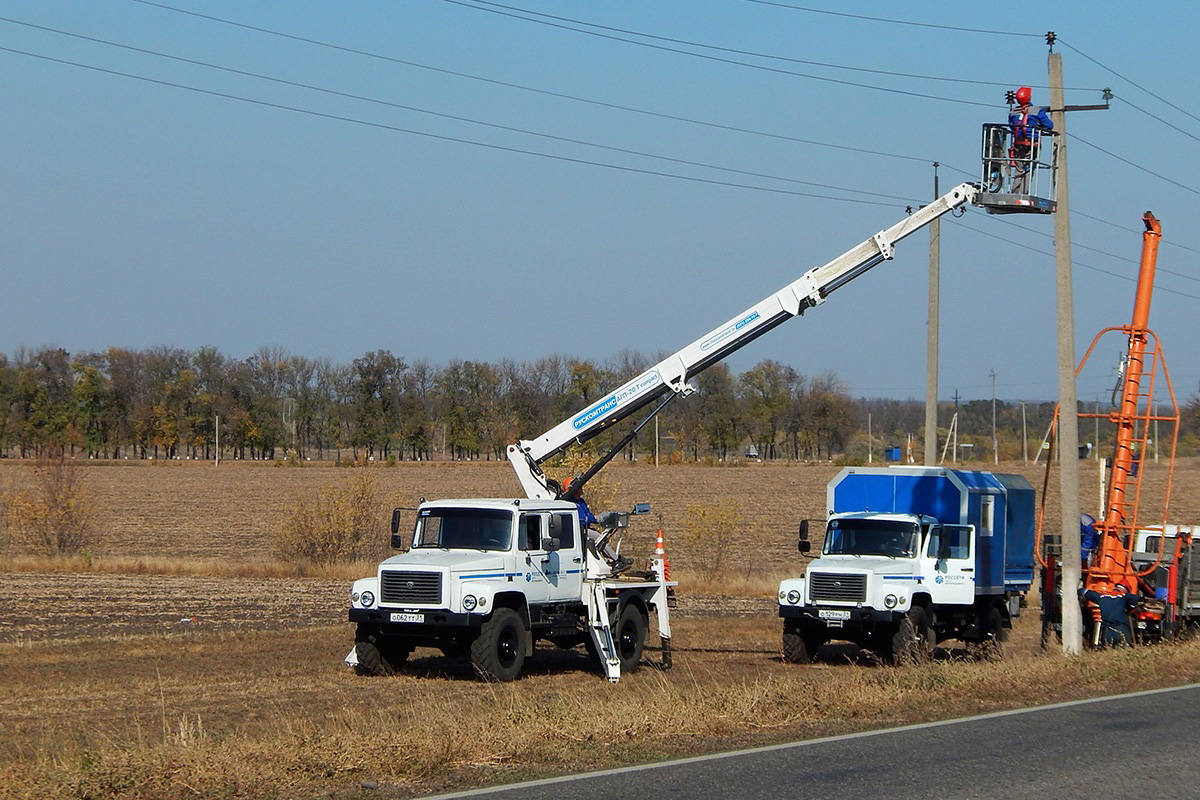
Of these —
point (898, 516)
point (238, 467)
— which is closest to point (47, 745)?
point (898, 516)

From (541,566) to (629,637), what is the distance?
2328 mm

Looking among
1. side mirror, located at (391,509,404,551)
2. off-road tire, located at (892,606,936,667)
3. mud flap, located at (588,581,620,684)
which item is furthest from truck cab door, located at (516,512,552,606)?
off-road tire, located at (892,606,936,667)

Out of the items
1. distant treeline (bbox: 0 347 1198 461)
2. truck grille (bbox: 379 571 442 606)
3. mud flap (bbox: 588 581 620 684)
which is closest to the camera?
truck grille (bbox: 379 571 442 606)

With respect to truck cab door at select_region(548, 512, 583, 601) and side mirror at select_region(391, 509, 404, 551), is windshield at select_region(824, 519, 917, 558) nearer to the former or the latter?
truck cab door at select_region(548, 512, 583, 601)

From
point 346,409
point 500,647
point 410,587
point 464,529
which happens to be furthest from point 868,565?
point 346,409

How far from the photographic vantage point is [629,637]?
22094mm

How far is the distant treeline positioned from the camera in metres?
122

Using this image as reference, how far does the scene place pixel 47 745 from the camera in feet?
40.9

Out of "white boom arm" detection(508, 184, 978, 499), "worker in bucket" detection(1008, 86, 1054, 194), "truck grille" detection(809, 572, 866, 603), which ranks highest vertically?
"worker in bucket" detection(1008, 86, 1054, 194)

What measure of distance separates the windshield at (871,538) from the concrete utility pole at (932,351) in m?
6.25

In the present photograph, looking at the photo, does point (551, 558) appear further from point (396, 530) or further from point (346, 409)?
point (346, 409)

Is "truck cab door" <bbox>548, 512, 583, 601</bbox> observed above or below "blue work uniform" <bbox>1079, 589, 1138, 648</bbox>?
above

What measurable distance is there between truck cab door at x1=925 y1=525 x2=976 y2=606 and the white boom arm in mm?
4453

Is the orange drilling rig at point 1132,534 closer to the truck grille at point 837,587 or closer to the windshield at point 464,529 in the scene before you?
the truck grille at point 837,587
